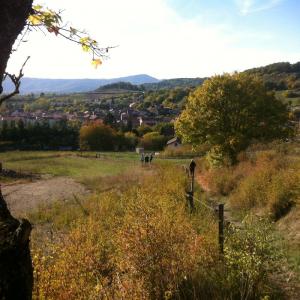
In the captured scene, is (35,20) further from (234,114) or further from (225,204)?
(234,114)

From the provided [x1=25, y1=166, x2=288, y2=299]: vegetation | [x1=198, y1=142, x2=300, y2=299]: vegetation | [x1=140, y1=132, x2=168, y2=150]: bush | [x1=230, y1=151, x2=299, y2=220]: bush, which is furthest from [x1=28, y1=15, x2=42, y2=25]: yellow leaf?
[x1=140, y1=132, x2=168, y2=150]: bush

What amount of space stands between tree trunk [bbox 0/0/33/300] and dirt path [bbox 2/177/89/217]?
20455 millimetres

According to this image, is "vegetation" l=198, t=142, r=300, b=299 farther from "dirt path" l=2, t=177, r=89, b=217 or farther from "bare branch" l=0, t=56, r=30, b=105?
"dirt path" l=2, t=177, r=89, b=217

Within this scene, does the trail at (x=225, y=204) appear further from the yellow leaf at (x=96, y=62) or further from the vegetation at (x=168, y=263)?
the yellow leaf at (x=96, y=62)

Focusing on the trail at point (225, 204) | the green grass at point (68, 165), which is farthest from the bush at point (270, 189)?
the green grass at point (68, 165)

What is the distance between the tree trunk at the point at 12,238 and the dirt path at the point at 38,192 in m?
20.5

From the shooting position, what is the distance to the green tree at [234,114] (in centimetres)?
2373

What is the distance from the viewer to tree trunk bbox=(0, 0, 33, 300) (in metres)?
2.27

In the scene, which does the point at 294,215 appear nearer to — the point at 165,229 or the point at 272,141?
the point at 165,229

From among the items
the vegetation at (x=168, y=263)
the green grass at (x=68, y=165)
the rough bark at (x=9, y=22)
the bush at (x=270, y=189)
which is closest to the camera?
the rough bark at (x=9, y=22)

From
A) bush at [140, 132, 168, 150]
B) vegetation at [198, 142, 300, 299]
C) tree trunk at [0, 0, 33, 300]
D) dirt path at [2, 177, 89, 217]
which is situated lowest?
bush at [140, 132, 168, 150]

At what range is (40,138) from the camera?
88.6 m

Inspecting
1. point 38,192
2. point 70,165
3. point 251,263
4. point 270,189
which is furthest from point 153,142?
point 251,263

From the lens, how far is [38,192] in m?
31.1
